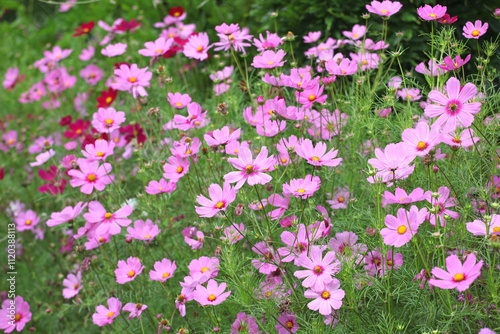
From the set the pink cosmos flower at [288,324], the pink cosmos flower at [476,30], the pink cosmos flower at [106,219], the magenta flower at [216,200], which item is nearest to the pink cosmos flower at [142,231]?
the pink cosmos flower at [106,219]

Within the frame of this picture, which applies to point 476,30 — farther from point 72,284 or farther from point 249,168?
point 72,284

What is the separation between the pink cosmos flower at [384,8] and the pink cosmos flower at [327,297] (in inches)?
31.9

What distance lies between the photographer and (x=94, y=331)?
1846 millimetres

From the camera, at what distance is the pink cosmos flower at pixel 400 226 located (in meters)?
0.93

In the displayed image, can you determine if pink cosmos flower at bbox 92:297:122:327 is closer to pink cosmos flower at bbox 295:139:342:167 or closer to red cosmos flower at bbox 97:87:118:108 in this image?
pink cosmos flower at bbox 295:139:342:167

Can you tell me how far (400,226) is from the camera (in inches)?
37.6

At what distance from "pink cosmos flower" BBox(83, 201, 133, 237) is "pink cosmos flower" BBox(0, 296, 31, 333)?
56cm

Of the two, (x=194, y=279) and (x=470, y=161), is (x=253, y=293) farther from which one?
(x=470, y=161)

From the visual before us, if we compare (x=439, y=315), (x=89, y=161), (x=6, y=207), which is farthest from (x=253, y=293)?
(x=6, y=207)

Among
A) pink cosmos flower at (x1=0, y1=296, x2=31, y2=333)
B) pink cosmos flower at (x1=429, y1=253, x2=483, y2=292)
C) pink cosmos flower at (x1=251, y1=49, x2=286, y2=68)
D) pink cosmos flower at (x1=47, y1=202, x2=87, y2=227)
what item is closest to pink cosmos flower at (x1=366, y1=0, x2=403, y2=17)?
pink cosmos flower at (x1=251, y1=49, x2=286, y2=68)

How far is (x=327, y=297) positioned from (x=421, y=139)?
1.29ft

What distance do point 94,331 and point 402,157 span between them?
4.70 feet

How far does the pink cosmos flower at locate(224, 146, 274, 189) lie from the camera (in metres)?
1.05

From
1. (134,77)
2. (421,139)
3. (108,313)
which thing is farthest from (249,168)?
(134,77)
